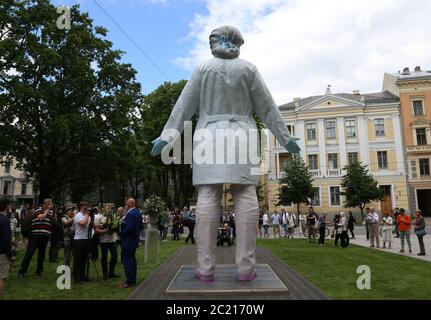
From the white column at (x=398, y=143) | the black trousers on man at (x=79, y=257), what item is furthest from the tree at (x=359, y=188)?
the black trousers on man at (x=79, y=257)

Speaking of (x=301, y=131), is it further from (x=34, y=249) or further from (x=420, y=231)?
(x=34, y=249)

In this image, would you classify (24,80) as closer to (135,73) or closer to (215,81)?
(135,73)

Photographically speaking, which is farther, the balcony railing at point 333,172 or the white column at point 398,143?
the balcony railing at point 333,172

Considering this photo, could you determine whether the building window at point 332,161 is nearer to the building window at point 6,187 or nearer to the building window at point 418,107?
the building window at point 418,107

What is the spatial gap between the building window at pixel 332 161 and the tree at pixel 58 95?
73.8 ft

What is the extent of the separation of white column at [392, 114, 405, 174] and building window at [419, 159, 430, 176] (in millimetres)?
1705

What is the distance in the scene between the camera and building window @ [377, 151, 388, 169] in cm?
3844

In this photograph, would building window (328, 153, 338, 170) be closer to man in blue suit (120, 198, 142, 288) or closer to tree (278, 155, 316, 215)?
tree (278, 155, 316, 215)

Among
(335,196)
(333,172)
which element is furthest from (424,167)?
(335,196)

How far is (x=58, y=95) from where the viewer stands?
21.6 m

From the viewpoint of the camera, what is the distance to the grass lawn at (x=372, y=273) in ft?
22.2

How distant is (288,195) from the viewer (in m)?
33.0
